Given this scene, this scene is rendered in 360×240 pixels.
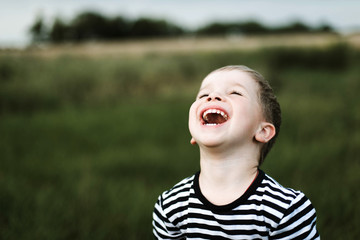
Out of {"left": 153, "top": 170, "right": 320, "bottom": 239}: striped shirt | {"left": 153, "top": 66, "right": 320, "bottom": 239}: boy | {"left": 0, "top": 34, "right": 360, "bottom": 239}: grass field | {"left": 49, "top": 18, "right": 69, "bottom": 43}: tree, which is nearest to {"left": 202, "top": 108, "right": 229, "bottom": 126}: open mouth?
{"left": 153, "top": 66, "right": 320, "bottom": 239}: boy

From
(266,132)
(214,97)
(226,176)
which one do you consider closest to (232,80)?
(214,97)

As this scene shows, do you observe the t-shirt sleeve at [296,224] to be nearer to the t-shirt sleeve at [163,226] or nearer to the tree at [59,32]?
the t-shirt sleeve at [163,226]

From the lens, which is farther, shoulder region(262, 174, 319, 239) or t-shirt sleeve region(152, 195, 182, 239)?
t-shirt sleeve region(152, 195, 182, 239)

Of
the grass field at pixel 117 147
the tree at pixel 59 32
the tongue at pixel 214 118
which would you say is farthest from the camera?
the tree at pixel 59 32

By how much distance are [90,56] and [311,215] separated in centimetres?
1233

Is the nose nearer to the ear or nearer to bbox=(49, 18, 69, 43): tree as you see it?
the ear

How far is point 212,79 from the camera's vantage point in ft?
4.58

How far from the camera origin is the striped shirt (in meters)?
1.22

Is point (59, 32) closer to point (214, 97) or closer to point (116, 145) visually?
point (116, 145)

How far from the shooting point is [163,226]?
1.42m

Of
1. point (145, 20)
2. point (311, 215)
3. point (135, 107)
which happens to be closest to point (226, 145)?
point (311, 215)

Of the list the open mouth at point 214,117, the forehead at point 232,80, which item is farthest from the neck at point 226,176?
the forehead at point 232,80

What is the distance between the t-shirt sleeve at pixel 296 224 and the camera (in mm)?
1213

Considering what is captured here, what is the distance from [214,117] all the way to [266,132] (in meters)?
0.22
